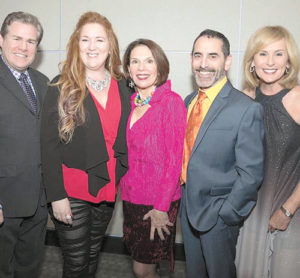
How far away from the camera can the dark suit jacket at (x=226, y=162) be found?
5.74ft

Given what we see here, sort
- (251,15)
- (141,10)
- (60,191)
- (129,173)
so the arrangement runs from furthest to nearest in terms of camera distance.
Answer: (141,10)
(251,15)
(129,173)
(60,191)

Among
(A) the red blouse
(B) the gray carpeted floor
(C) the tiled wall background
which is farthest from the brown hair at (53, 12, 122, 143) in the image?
(B) the gray carpeted floor

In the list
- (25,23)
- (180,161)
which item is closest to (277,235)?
(180,161)

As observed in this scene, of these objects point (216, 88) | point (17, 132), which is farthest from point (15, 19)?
point (216, 88)

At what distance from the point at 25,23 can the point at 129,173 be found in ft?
3.88

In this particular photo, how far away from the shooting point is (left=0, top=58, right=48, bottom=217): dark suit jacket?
1961mm

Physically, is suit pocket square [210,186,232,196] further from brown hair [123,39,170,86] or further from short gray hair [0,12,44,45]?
short gray hair [0,12,44,45]

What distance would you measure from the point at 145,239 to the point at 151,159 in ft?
1.75

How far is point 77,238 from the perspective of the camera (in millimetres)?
1967

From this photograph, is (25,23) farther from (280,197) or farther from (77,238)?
(280,197)

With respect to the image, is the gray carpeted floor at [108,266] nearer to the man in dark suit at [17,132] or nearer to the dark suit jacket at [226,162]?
the man in dark suit at [17,132]

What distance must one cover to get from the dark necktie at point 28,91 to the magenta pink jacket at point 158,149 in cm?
66

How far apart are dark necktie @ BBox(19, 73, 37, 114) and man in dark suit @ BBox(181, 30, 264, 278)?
1022 mm

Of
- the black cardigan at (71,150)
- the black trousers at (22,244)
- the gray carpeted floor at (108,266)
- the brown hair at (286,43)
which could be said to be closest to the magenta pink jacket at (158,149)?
the black cardigan at (71,150)
